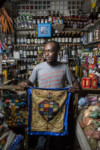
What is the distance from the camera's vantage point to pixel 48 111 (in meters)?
1.75

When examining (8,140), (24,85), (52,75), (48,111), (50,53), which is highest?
(50,53)

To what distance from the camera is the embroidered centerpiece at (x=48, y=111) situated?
1.71 meters

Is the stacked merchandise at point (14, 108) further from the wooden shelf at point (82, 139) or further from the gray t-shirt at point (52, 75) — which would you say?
the wooden shelf at point (82, 139)

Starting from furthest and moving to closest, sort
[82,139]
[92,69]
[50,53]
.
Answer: [92,69] → [50,53] → [82,139]

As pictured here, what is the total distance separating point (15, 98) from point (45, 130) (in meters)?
0.69

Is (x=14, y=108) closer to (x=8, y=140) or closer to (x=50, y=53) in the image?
(x=8, y=140)

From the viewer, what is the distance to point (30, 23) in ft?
23.9

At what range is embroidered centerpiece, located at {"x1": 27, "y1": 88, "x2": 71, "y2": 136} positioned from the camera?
1.71m

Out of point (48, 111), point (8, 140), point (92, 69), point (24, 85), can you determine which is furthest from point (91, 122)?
point (92, 69)

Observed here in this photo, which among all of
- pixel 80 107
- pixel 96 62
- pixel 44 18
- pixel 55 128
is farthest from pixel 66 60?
pixel 55 128

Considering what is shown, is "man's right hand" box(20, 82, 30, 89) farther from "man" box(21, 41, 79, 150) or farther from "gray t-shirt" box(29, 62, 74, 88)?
"gray t-shirt" box(29, 62, 74, 88)

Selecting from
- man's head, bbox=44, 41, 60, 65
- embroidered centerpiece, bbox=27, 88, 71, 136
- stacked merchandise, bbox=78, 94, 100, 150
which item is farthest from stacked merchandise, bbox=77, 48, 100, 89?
man's head, bbox=44, 41, 60, 65

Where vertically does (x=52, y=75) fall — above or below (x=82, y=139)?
above

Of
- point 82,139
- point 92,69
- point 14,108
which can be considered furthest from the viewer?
point 92,69
